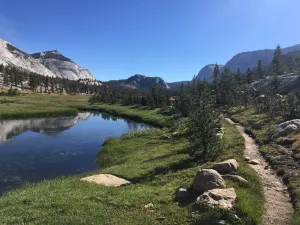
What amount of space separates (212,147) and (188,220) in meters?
19.5

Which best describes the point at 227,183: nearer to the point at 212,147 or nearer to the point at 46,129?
the point at 212,147

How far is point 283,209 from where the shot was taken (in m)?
19.7

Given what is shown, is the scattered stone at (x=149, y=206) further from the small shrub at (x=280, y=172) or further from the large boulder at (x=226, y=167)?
the small shrub at (x=280, y=172)

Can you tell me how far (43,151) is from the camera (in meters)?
54.6

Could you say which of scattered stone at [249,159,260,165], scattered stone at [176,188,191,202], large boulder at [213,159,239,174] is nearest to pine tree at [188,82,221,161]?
scattered stone at [249,159,260,165]

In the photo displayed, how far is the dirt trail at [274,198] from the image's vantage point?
60.0ft

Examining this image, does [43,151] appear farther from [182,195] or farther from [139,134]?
[182,195]

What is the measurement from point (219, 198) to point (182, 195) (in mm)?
3015

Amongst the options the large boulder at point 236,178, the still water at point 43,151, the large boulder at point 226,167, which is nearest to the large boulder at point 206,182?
the large boulder at point 236,178

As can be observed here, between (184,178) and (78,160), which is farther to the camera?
(78,160)

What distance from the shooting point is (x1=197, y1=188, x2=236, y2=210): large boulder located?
743 inches

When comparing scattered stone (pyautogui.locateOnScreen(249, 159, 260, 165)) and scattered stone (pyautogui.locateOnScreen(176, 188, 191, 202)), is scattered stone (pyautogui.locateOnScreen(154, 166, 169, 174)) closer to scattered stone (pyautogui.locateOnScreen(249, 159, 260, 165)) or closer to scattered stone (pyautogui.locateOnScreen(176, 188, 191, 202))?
scattered stone (pyautogui.locateOnScreen(249, 159, 260, 165))

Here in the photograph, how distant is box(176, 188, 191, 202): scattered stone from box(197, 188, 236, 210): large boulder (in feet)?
5.07

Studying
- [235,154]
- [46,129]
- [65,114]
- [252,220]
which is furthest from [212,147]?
[65,114]
